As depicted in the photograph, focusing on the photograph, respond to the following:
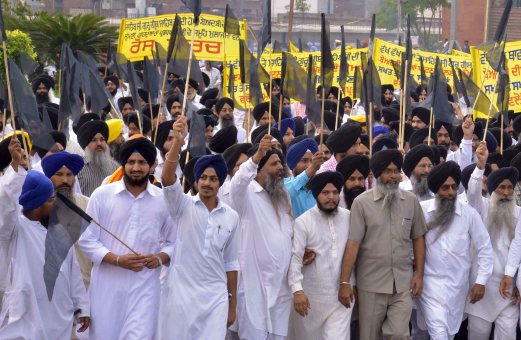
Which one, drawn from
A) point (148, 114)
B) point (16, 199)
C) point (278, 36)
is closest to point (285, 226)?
point (16, 199)

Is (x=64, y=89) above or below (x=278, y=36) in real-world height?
above

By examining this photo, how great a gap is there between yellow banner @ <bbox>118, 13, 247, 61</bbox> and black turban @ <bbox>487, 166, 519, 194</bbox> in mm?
8039

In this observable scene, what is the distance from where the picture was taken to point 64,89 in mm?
10703

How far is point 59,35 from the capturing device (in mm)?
22203

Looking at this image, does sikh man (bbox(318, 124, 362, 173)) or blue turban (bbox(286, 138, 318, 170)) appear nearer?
blue turban (bbox(286, 138, 318, 170))

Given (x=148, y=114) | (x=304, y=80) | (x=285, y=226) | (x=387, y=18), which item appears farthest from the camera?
(x=387, y=18)

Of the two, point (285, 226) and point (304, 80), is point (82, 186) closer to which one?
point (285, 226)

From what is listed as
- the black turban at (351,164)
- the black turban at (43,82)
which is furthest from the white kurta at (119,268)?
the black turban at (43,82)

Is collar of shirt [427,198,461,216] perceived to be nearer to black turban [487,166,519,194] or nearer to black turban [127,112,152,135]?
black turban [487,166,519,194]

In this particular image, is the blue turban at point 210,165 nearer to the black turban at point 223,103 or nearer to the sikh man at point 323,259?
the sikh man at point 323,259

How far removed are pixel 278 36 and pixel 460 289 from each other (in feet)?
236

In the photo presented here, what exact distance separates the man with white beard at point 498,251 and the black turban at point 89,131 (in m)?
2.87

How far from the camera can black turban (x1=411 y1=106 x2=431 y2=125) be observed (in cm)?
1371

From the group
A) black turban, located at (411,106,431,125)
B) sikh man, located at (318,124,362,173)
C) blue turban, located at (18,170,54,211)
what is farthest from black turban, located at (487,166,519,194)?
black turban, located at (411,106,431,125)
